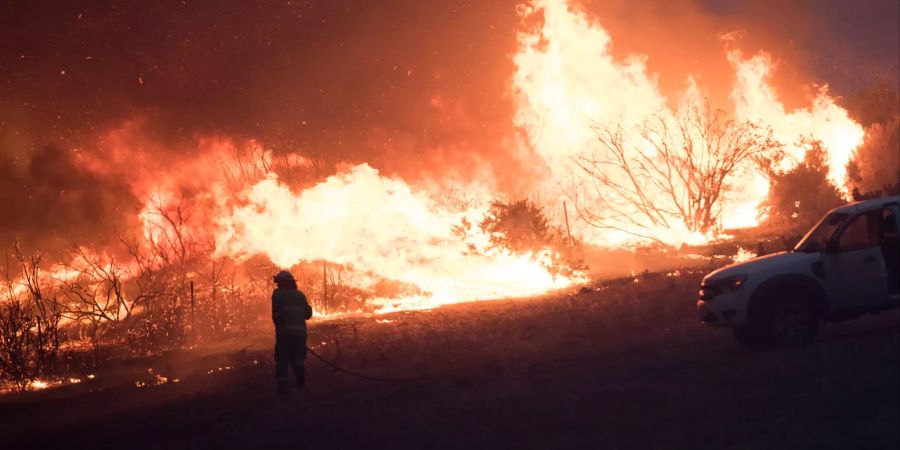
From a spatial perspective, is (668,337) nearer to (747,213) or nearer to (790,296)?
(790,296)

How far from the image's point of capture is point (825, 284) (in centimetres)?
1110

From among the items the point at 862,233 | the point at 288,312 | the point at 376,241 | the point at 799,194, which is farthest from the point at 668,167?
the point at 288,312

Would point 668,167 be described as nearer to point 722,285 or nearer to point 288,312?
point 722,285

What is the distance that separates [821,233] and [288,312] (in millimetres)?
8836

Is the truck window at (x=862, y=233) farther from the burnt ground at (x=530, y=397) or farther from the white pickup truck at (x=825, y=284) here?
the burnt ground at (x=530, y=397)

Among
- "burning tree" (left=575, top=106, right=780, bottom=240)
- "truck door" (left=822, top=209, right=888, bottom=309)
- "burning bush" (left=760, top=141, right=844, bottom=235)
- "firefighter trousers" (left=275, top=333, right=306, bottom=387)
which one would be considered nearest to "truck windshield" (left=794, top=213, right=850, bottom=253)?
"truck door" (left=822, top=209, right=888, bottom=309)

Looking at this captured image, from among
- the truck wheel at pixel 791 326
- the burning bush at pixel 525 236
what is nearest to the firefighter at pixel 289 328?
the truck wheel at pixel 791 326

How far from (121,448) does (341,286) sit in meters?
19.6

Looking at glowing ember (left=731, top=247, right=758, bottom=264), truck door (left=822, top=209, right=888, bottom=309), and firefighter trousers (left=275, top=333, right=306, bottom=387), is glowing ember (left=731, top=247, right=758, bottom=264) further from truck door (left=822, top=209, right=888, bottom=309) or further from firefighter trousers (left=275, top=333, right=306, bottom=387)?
firefighter trousers (left=275, top=333, right=306, bottom=387)

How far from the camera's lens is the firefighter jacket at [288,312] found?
13.1m

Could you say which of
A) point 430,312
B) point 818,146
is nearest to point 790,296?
point 430,312

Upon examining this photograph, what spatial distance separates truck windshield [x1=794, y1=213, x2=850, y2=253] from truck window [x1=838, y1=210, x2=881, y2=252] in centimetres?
18

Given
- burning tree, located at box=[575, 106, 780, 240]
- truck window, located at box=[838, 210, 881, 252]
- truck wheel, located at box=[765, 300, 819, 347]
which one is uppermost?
burning tree, located at box=[575, 106, 780, 240]

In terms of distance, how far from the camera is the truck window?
1118cm
